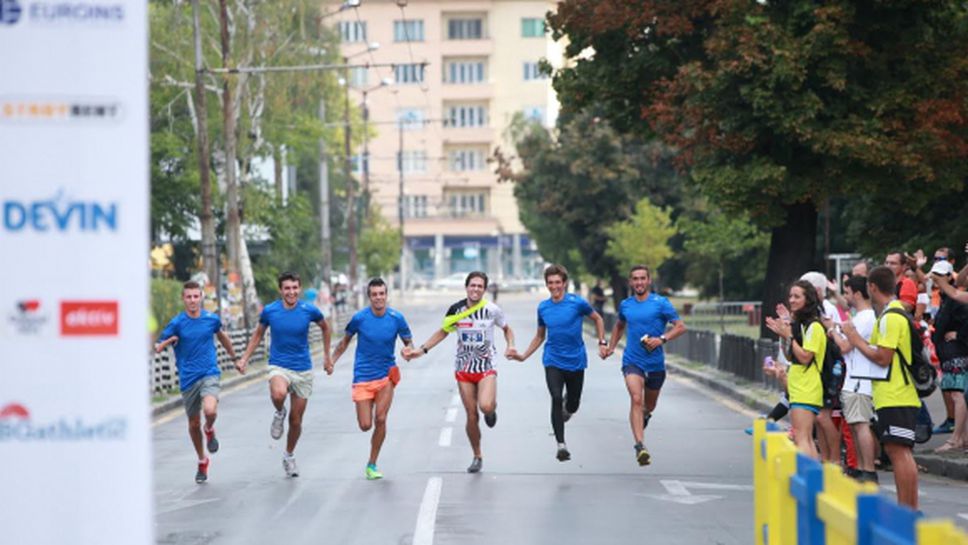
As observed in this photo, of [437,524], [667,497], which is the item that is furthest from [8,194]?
[667,497]

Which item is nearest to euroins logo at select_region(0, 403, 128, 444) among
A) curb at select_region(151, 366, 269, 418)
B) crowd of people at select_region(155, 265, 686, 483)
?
crowd of people at select_region(155, 265, 686, 483)

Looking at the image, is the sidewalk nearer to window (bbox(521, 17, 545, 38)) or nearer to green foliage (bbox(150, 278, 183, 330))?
green foliage (bbox(150, 278, 183, 330))

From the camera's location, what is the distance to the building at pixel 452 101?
378ft

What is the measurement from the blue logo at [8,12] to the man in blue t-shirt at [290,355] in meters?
10.6

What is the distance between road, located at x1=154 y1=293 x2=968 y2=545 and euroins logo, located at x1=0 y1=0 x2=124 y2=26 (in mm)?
6736

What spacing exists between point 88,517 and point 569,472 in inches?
438

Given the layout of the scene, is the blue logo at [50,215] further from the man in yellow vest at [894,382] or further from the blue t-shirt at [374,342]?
the blue t-shirt at [374,342]

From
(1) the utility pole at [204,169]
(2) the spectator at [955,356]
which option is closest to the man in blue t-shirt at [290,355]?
(2) the spectator at [955,356]

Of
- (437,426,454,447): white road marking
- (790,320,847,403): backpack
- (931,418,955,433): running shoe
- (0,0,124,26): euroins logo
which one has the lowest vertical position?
(437,426,454,447): white road marking

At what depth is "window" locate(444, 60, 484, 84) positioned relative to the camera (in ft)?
387

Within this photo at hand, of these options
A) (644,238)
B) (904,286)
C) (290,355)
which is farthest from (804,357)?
(644,238)

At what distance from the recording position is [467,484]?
14.9 metres

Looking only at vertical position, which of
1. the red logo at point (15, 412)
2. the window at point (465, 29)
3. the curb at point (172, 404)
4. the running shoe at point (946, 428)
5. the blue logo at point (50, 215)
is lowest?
the curb at point (172, 404)

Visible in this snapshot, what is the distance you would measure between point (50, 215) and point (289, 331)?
10706 mm
